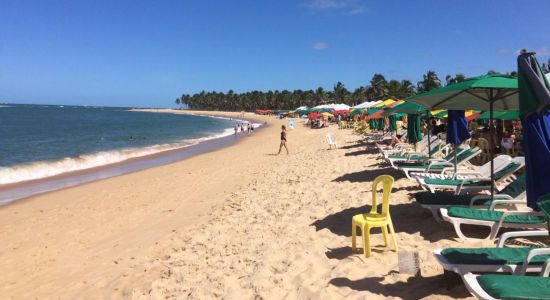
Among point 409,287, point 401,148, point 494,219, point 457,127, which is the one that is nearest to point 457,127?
point 457,127

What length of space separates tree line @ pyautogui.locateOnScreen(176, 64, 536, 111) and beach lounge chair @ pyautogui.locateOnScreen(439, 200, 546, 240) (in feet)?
145

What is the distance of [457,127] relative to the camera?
7.00m

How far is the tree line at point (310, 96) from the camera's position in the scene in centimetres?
6588

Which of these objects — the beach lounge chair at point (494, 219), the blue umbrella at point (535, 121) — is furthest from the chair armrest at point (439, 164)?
the blue umbrella at point (535, 121)

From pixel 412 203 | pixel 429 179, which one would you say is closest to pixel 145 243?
pixel 412 203

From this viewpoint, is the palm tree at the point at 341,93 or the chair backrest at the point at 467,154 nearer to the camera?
the chair backrest at the point at 467,154

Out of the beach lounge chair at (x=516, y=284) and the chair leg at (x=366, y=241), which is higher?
the beach lounge chair at (x=516, y=284)

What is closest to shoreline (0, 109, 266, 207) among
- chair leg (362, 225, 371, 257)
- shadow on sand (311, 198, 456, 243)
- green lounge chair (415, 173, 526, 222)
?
shadow on sand (311, 198, 456, 243)

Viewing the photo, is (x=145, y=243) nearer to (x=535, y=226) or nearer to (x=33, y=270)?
(x=33, y=270)

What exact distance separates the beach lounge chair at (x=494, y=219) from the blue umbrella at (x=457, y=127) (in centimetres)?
236

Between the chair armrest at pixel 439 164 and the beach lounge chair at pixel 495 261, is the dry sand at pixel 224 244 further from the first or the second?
the chair armrest at pixel 439 164

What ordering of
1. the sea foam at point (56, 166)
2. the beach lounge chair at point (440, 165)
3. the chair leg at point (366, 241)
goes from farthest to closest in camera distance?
the sea foam at point (56, 166)
the beach lounge chair at point (440, 165)
the chair leg at point (366, 241)

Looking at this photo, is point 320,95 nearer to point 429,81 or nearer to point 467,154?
point 429,81

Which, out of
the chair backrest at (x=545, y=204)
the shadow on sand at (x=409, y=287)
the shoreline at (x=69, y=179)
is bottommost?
the shoreline at (x=69, y=179)
